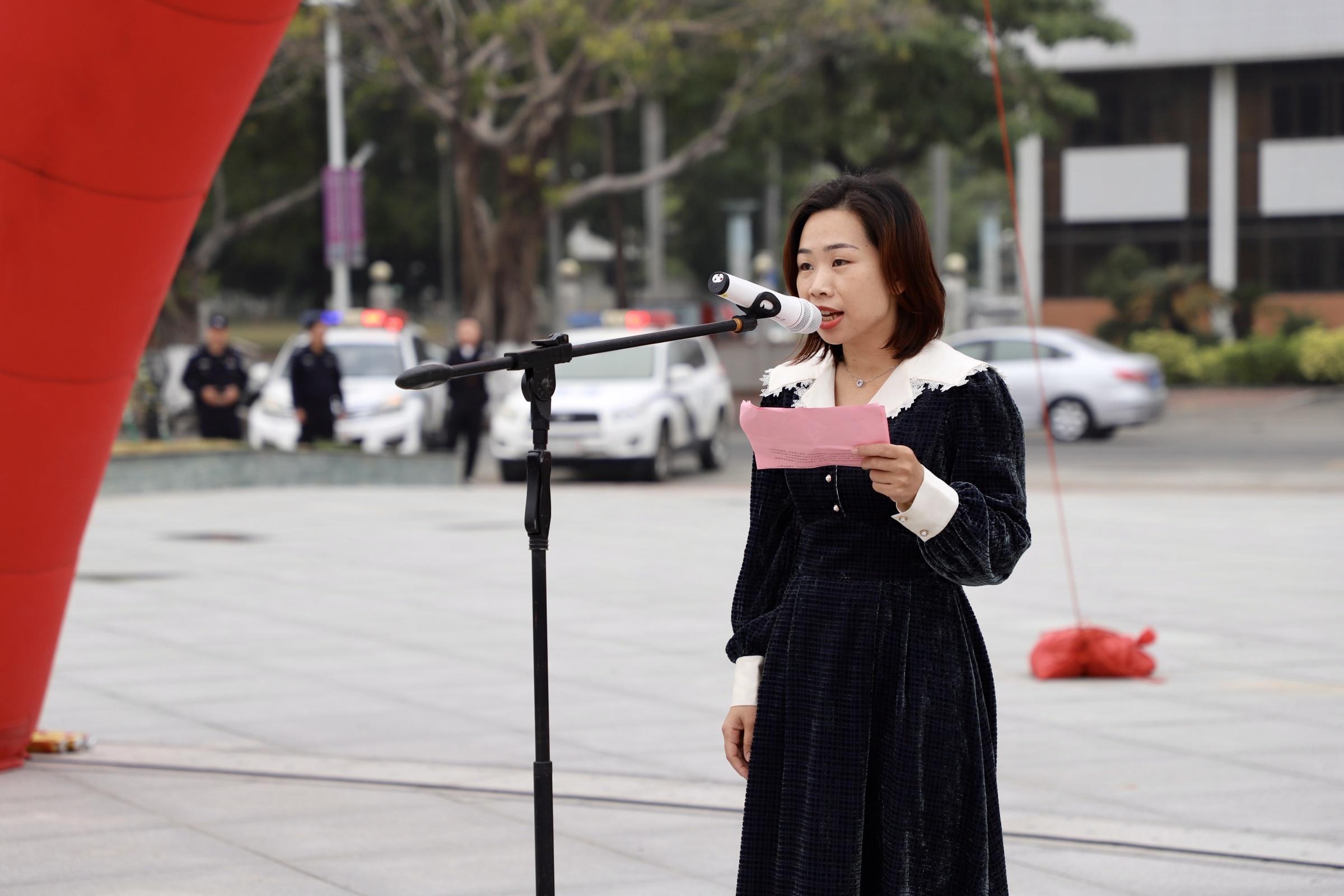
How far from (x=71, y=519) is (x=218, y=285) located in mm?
55722

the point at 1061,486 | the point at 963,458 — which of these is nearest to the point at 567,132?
the point at 1061,486

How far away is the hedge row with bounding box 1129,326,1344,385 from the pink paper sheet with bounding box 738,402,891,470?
3562cm

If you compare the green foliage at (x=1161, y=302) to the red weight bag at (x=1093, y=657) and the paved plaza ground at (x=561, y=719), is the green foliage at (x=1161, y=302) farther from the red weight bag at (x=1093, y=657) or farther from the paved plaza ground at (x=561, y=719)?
the red weight bag at (x=1093, y=657)

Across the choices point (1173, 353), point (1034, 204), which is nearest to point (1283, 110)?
point (1034, 204)

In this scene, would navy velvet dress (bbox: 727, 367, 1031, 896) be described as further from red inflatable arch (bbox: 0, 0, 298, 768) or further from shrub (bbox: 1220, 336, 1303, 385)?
shrub (bbox: 1220, 336, 1303, 385)

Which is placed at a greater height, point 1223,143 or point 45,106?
point 1223,143

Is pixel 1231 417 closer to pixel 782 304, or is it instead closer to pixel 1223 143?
pixel 1223 143

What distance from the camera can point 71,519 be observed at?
240 inches

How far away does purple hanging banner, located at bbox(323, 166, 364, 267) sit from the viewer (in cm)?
3128

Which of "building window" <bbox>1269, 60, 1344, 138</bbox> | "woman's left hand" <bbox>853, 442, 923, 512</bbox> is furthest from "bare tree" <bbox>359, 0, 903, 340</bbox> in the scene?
"woman's left hand" <bbox>853, 442, 923, 512</bbox>

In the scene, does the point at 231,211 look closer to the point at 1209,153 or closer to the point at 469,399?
the point at 1209,153

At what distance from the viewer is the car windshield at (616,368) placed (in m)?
19.9

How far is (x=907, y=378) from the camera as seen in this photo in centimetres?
318

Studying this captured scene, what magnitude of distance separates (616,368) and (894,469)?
680 inches
